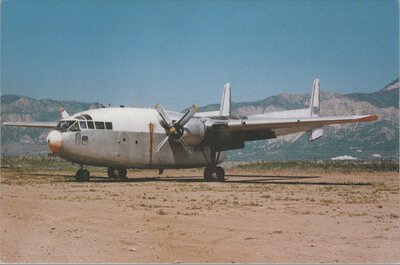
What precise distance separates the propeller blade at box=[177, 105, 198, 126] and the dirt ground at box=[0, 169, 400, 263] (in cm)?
1125

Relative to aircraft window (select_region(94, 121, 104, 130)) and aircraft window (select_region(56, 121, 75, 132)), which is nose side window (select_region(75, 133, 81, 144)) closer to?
aircraft window (select_region(56, 121, 75, 132))

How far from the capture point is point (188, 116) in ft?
94.9

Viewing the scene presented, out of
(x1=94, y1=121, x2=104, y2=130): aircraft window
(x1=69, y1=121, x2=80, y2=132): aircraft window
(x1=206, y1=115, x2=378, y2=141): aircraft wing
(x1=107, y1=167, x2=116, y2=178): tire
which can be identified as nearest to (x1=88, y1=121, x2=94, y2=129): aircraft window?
(x1=94, y1=121, x2=104, y2=130): aircraft window

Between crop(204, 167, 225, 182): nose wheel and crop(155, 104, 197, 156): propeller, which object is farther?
crop(204, 167, 225, 182): nose wheel

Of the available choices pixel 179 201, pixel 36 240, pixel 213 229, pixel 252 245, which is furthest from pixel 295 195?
pixel 36 240

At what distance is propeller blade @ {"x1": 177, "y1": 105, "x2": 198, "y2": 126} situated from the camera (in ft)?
93.9

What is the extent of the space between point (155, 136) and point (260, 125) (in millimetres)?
6199

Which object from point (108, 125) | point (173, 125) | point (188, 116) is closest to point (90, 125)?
point (108, 125)

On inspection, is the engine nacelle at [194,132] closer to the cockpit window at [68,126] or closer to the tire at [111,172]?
the tire at [111,172]

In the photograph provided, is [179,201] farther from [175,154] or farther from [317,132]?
[317,132]

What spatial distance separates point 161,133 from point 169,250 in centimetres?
2060

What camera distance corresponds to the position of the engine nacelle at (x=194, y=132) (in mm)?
29219

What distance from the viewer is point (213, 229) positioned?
1115 cm

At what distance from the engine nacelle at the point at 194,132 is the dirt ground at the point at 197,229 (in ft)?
37.6
